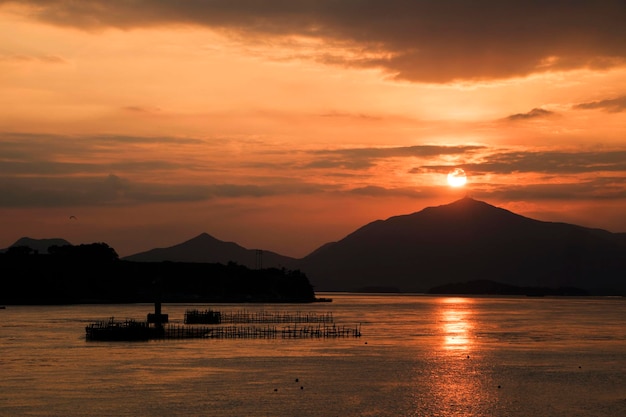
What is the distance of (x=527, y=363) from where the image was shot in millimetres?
109062

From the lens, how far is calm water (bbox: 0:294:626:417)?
239 feet

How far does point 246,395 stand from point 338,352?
142ft

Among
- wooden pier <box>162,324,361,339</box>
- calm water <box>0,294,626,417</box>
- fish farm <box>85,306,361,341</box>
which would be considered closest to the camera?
calm water <box>0,294,626,417</box>

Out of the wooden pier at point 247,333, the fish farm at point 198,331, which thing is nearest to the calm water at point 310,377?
the fish farm at point 198,331

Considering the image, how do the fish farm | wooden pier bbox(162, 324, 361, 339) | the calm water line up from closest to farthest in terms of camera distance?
the calm water < the fish farm < wooden pier bbox(162, 324, 361, 339)

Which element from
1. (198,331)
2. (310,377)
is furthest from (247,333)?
(310,377)

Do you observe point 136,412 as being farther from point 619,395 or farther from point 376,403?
point 619,395

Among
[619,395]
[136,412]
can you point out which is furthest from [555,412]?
[136,412]

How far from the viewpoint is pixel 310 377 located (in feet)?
298

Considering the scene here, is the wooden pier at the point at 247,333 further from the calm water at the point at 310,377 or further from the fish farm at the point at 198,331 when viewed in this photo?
the calm water at the point at 310,377

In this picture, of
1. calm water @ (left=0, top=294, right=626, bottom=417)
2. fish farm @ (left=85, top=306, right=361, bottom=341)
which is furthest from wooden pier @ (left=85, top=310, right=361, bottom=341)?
calm water @ (left=0, top=294, right=626, bottom=417)

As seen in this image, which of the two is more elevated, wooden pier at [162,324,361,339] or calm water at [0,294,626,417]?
wooden pier at [162,324,361,339]

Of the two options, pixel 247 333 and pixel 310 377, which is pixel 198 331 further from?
pixel 310 377

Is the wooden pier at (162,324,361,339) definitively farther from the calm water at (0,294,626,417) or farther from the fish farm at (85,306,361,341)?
the calm water at (0,294,626,417)
